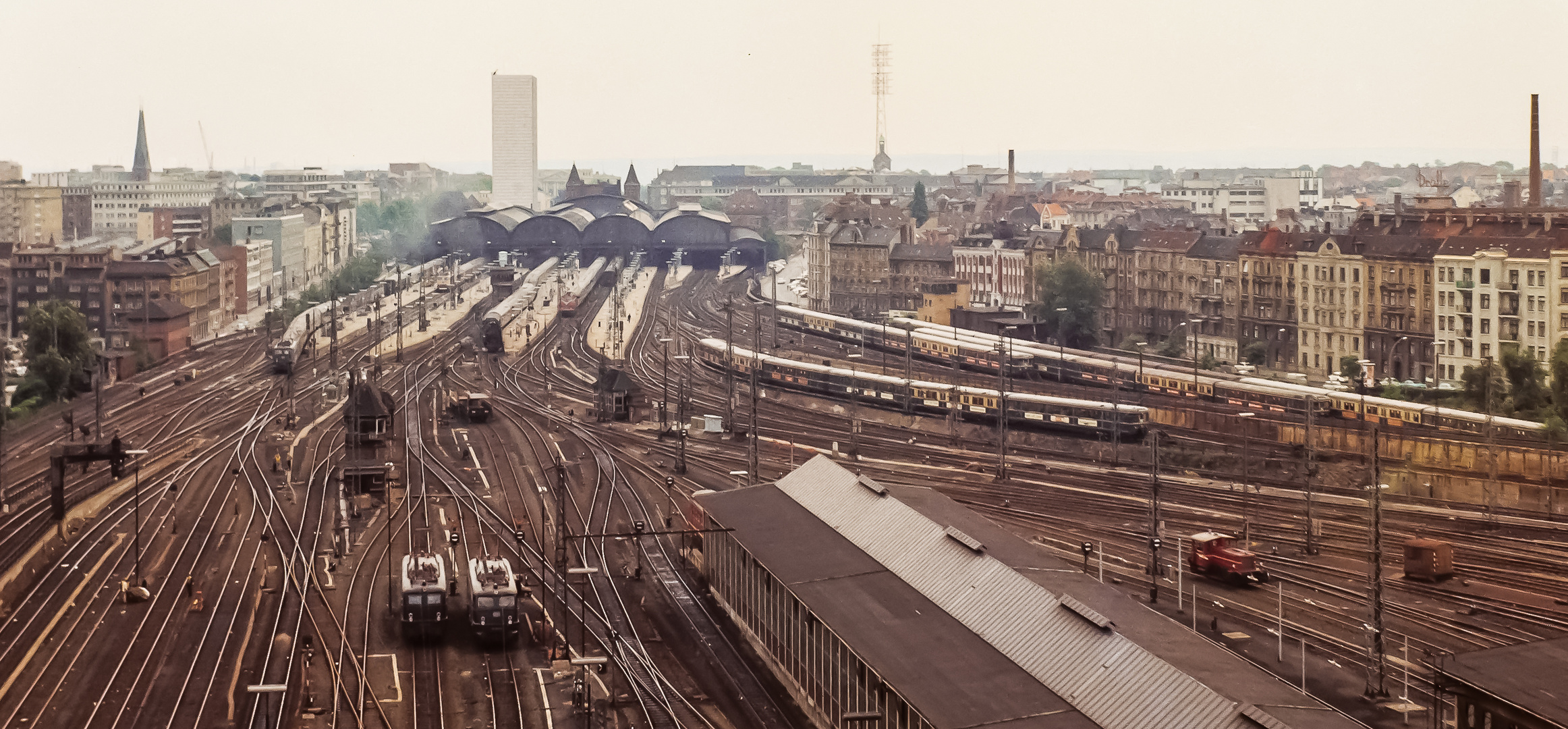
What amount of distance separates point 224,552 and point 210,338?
5459 centimetres

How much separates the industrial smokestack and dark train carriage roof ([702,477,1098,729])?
59093mm

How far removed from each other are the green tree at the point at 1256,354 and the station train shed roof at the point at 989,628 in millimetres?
42131

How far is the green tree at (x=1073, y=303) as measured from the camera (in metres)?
81.5

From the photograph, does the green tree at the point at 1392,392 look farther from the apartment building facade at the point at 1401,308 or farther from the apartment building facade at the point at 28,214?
the apartment building facade at the point at 28,214

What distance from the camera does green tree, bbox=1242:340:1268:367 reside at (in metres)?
71.1

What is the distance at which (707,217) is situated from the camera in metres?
142

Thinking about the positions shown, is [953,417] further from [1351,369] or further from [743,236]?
[743,236]

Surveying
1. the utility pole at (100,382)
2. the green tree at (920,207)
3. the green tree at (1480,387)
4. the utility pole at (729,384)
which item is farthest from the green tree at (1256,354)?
the green tree at (920,207)

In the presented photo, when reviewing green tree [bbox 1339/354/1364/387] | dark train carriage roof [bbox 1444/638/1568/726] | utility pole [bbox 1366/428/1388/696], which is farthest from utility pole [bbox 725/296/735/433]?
dark train carriage roof [bbox 1444/638/1568/726]

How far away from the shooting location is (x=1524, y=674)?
22.1 m

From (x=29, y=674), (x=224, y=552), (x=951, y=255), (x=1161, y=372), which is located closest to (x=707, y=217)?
(x=951, y=255)

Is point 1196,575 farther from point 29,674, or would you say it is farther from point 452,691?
point 29,674

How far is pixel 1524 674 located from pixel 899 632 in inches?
330

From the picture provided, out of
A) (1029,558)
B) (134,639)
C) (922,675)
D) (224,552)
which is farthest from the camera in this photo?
(224,552)
